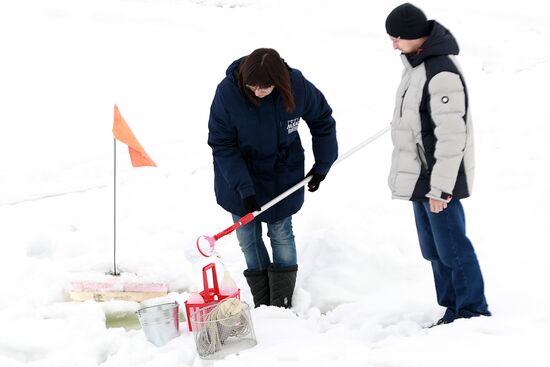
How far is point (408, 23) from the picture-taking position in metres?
2.86

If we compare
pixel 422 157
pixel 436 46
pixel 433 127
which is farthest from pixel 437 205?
pixel 436 46

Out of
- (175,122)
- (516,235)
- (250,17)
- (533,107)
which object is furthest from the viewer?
(250,17)

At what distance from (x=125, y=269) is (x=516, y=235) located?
7.41 ft

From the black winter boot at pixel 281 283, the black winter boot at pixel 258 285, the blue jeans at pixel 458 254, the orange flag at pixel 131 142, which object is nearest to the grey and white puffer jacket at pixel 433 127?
the blue jeans at pixel 458 254

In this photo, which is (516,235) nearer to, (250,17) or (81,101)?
(81,101)

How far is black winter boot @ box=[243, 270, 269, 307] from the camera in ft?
12.0

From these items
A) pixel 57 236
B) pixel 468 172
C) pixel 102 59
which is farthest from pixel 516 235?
pixel 102 59

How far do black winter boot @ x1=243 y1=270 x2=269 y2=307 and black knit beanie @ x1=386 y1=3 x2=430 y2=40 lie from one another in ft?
4.64

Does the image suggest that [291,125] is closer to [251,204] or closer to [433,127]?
[251,204]

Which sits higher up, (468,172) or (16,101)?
(16,101)

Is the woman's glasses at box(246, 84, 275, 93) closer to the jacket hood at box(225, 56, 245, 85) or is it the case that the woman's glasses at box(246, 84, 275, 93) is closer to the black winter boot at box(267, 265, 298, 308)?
the jacket hood at box(225, 56, 245, 85)

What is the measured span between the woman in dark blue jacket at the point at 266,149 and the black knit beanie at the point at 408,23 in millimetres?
522

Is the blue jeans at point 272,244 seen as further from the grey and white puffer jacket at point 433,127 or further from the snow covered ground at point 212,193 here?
the grey and white puffer jacket at point 433,127

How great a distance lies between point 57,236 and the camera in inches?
180
